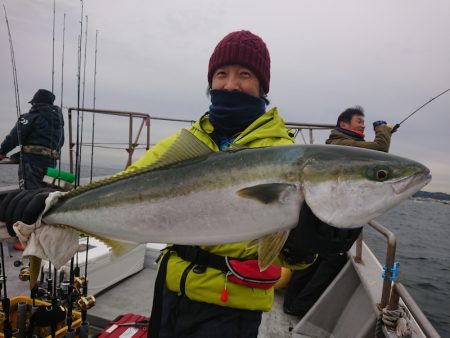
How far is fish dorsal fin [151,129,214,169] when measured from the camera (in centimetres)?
Answer: 224

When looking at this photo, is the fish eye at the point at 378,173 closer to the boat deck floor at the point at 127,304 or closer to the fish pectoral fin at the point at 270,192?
the fish pectoral fin at the point at 270,192

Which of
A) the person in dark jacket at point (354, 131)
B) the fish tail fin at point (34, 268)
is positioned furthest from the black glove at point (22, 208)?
the person in dark jacket at point (354, 131)

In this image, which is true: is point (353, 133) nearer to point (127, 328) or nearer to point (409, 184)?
point (409, 184)

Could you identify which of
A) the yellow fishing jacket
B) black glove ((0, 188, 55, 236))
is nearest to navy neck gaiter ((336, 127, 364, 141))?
the yellow fishing jacket

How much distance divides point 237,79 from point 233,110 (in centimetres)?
45

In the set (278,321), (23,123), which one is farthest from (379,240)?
(23,123)

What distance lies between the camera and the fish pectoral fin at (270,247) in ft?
6.23

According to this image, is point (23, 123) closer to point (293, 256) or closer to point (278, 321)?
point (278, 321)

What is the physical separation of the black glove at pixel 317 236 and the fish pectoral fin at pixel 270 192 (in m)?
0.13

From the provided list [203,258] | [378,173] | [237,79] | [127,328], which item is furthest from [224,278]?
[127,328]

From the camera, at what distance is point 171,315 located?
8.21ft

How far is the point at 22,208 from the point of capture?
7.84 ft

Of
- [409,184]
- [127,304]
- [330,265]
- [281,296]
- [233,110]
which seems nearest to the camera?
[409,184]

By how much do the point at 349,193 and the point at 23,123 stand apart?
7.80 meters
